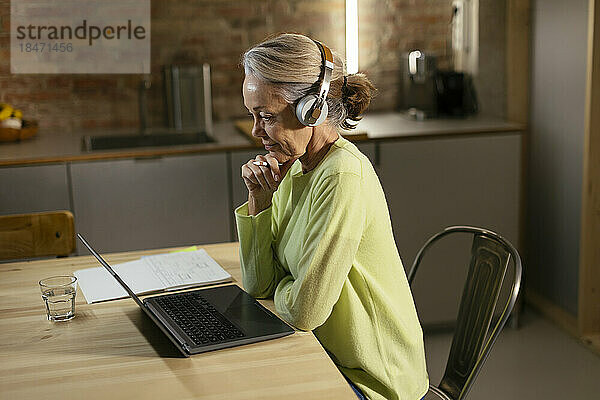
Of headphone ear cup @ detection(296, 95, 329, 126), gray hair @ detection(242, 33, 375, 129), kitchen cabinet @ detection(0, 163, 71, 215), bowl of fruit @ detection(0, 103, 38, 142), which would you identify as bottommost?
kitchen cabinet @ detection(0, 163, 71, 215)

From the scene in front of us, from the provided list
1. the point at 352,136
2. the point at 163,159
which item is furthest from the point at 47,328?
the point at 352,136

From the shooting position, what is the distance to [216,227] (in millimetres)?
3154

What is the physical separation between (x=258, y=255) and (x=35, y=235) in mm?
779

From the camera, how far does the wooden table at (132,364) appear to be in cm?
131

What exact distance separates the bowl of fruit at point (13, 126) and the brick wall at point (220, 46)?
22 cm

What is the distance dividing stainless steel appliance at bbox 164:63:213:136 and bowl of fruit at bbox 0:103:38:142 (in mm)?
606

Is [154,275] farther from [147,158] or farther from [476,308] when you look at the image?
[147,158]

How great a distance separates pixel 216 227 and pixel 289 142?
154 centimetres

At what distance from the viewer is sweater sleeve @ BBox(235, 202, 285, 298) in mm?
1742

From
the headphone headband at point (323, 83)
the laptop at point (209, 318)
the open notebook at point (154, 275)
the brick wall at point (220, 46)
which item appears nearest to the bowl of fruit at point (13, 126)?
the brick wall at point (220, 46)

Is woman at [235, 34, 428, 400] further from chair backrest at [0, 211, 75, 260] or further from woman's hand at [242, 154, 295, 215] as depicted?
chair backrest at [0, 211, 75, 260]

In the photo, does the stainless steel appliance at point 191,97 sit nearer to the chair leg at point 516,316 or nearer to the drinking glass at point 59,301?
the chair leg at point 516,316

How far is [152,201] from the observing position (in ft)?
10.1

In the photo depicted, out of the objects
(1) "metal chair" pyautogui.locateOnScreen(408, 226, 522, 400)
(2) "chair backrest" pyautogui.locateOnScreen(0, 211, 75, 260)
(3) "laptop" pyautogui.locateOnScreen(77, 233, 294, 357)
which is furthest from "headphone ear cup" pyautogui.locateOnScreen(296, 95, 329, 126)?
(2) "chair backrest" pyautogui.locateOnScreen(0, 211, 75, 260)
